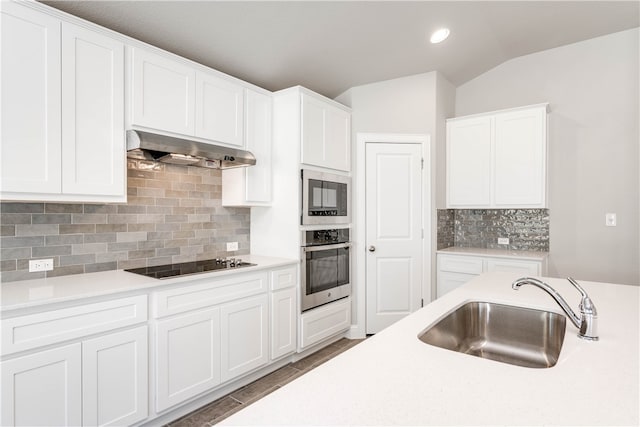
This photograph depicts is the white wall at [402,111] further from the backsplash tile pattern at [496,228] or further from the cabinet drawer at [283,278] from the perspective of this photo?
the cabinet drawer at [283,278]

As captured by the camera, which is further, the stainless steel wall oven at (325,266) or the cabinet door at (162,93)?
the stainless steel wall oven at (325,266)

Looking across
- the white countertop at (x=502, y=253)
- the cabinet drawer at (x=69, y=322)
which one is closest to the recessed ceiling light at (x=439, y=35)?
the white countertop at (x=502, y=253)

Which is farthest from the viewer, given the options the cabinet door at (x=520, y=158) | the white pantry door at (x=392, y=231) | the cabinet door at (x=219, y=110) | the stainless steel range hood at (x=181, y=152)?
the white pantry door at (x=392, y=231)

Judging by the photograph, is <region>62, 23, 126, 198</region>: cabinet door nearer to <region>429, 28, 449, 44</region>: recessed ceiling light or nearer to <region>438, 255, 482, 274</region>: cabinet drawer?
<region>429, 28, 449, 44</region>: recessed ceiling light

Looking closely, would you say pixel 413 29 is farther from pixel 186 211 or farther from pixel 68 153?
pixel 68 153

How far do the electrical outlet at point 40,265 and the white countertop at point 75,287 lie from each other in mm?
68

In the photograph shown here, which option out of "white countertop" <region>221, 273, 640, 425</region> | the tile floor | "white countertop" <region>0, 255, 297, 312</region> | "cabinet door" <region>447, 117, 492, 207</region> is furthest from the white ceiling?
the tile floor

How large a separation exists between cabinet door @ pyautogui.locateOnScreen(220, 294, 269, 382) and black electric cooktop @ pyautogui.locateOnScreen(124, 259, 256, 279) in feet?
0.92

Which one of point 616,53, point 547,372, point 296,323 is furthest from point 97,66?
point 616,53

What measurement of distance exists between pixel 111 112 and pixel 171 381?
1.67 meters

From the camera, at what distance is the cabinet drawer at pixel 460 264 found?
353cm

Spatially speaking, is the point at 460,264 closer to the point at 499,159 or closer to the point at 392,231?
the point at 392,231

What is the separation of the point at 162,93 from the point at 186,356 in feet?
5.67

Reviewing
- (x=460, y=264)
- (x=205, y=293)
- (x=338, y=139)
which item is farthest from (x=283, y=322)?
(x=460, y=264)
